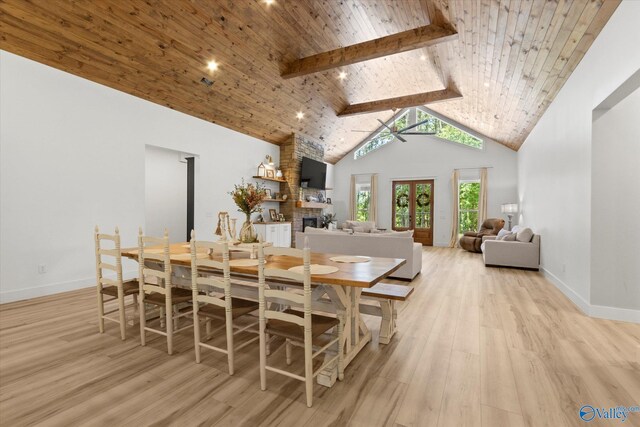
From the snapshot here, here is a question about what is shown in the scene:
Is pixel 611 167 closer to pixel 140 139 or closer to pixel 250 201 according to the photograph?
pixel 250 201

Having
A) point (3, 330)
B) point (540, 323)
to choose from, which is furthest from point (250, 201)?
point (540, 323)

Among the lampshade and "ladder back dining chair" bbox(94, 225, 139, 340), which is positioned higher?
the lampshade

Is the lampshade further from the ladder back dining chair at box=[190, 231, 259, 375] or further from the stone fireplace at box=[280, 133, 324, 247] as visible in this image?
the ladder back dining chair at box=[190, 231, 259, 375]

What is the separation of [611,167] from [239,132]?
257 inches

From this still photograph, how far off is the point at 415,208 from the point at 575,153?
6.55 metres

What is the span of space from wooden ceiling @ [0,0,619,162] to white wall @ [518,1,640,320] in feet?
0.75

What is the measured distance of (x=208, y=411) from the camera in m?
1.76

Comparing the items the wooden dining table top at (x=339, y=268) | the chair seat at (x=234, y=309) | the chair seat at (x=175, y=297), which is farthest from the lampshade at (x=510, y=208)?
the chair seat at (x=175, y=297)

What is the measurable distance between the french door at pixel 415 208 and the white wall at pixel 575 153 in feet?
13.8

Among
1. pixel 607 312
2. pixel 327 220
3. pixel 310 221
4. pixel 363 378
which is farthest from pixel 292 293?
pixel 327 220

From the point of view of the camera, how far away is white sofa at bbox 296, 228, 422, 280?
4902 millimetres

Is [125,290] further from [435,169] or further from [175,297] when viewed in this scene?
[435,169]

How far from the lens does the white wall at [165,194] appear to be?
7492 millimetres

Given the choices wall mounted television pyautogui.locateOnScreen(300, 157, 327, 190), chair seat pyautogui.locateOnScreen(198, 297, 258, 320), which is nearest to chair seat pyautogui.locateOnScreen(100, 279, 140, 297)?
chair seat pyautogui.locateOnScreen(198, 297, 258, 320)
